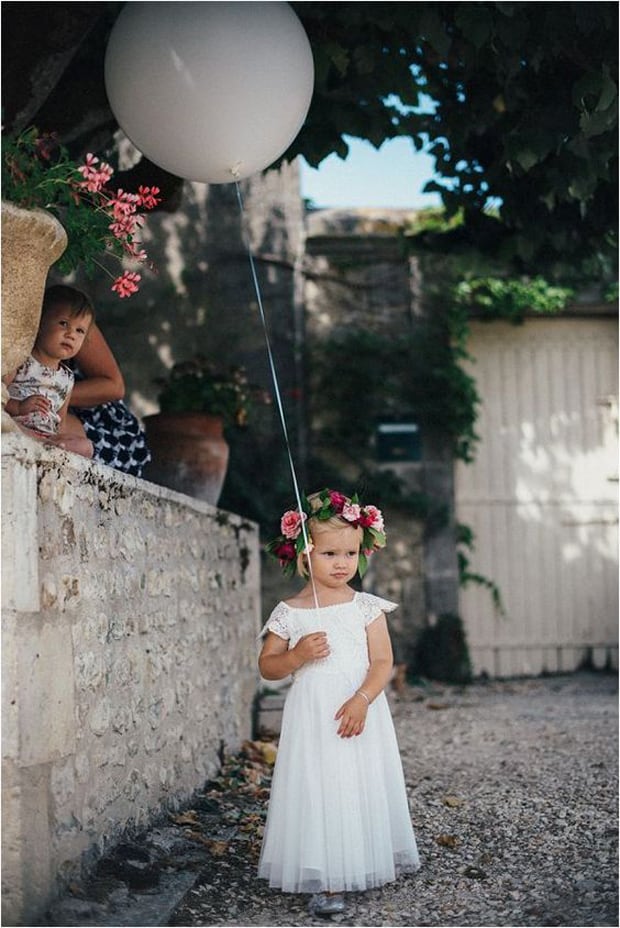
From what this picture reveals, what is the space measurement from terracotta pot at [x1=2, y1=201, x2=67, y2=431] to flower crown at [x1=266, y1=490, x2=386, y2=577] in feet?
3.24

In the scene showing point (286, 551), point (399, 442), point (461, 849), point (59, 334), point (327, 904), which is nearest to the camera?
point (327, 904)

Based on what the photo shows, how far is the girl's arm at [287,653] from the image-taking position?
304 cm

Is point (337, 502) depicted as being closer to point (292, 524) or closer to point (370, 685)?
point (292, 524)

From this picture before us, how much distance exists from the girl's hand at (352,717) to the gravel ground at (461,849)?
47 cm

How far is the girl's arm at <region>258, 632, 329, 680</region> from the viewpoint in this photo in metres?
3.04

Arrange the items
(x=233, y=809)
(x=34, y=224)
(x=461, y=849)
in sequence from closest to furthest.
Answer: (x=34, y=224)
(x=461, y=849)
(x=233, y=809)

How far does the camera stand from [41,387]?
11.1 feet

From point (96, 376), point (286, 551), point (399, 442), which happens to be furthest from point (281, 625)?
point (399, 442)

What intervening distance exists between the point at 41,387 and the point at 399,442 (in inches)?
208

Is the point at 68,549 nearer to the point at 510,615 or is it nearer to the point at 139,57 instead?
the point at 139,57

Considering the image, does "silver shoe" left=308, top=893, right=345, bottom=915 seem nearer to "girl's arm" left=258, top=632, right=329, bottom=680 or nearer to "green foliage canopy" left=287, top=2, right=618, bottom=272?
"girl's arm" left=258, top=632, right=329, bottom=680

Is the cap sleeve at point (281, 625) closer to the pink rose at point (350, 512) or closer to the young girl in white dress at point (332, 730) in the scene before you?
the young girl in white dress at point (332, 730)

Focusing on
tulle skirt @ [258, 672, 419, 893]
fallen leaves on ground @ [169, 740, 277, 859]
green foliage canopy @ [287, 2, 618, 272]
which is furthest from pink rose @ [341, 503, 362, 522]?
green foliage canopy @ [287, 2, 618, 272]

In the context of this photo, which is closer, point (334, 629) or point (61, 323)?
point (334, 629)
